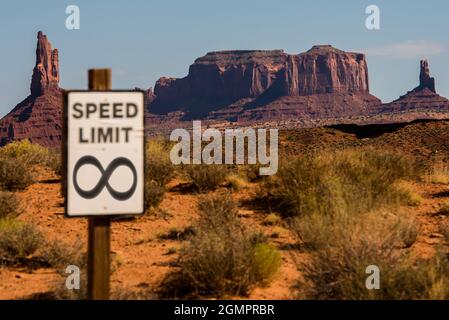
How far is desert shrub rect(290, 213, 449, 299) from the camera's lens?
759 cm

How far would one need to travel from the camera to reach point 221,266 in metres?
8.70

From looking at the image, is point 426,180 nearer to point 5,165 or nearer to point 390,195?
point 390,195

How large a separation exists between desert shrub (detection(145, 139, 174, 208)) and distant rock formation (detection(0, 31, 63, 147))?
427 feet

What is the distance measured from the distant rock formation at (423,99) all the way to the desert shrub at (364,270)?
530 ft

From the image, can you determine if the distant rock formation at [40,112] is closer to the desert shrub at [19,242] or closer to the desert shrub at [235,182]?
the desert shrub at [235,182]

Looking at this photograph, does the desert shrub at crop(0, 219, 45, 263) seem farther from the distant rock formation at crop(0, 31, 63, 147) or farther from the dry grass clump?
the distant rock formation at crop(0, 31, 63, 147)

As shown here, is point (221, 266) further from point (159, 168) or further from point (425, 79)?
point (425, 79)

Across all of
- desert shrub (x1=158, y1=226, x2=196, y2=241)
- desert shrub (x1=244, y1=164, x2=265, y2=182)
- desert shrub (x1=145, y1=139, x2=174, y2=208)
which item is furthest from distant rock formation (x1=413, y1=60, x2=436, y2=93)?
desert shrub (x1=158, y1=226, x2=196, y2=241)

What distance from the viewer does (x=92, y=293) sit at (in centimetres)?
584

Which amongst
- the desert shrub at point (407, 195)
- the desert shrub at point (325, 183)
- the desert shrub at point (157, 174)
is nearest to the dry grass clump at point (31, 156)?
the desert shrub at point (157, 174)

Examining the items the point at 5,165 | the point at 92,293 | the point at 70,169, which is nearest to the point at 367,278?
the point at 92,293

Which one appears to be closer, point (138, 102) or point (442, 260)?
point (138, 102)

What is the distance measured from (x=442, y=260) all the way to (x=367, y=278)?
4.37 feet

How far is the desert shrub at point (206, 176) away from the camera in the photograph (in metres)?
16.2
